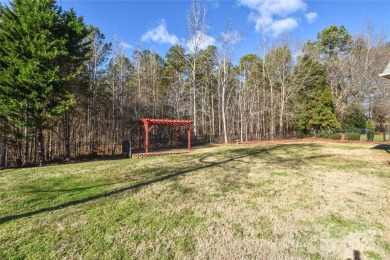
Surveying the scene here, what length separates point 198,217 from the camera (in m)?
3.83

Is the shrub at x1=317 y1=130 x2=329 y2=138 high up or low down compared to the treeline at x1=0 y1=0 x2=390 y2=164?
down

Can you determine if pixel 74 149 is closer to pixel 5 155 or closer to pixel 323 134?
pixel 5 155

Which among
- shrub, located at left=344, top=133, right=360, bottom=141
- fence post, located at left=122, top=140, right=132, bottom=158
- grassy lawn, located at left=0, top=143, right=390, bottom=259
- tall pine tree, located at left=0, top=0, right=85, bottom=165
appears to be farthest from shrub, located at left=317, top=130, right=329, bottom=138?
tall pine tree, located at left=0, top=0, right=85, bottom=165

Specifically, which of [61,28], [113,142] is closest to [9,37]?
[61,28]

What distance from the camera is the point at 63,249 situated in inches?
111

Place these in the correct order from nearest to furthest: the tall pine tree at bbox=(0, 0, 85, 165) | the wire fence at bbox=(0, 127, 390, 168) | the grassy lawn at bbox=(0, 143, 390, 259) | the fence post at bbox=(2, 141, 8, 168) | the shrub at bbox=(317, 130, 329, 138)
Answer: the grassy lawn at bbox=(0, 143, 390, 259) < the tall pine tree at bbox=(0, 0, 85, 165) < the fence post at bbox=(2, 141, 8, 168) < the wire fence at bbox=(0, 127, 390, 168) < the shrub at bbox=(317, 130, 329, 138)

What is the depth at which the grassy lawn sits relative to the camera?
2885mm

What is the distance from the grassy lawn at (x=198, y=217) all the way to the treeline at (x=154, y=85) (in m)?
5.24

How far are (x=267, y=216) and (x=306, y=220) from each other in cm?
64

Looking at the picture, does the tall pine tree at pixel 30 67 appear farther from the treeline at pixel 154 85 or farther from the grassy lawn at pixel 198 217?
the grassy lawn at pixel 198 217

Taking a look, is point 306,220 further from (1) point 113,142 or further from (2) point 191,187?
(1) point 113,142

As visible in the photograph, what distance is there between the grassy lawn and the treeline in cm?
524

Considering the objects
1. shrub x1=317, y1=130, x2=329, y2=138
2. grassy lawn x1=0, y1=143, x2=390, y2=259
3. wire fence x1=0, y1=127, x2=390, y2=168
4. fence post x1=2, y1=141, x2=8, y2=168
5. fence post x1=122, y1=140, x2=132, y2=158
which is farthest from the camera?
shrub x1=317, y1=130, x2=329, y2=138

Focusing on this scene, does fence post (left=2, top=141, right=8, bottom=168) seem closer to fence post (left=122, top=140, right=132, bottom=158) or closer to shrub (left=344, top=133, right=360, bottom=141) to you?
fence post (left=122, top=140, right=132, bottom=158)
